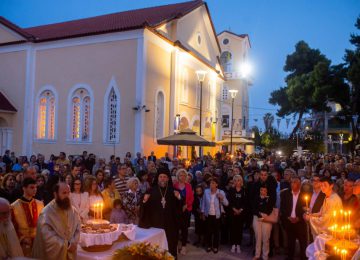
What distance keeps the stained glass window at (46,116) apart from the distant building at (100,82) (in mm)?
Answer: 59

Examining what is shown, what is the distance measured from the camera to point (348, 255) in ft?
18.2

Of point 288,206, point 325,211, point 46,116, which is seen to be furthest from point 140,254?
point 46,116

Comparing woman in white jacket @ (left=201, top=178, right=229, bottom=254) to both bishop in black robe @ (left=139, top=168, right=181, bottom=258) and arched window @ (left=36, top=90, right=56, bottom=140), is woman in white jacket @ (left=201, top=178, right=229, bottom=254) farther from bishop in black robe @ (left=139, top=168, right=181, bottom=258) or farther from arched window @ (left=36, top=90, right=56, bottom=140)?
arched window @ (left=36, top=90, right=56, bottom=140)

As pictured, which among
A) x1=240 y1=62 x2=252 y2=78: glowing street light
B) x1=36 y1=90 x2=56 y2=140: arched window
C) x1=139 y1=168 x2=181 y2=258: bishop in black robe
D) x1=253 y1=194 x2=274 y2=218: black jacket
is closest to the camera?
x1=139 y1=168 x2=181 y2=258: bishop in black robe

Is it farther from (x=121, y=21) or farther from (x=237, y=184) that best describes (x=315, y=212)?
(x=121, y=21)

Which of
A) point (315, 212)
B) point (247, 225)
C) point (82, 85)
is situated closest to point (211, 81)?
point (82, 85)

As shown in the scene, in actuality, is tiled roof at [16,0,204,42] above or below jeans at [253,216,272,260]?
above

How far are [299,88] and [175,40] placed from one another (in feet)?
60.6

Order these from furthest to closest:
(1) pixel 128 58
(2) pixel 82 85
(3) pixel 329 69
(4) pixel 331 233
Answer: (3) pixel 329 69, (2) pixel 82 85, (1) pixel 128 58, (4) pixel 331 233

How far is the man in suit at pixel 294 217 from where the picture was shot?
779 centimetres

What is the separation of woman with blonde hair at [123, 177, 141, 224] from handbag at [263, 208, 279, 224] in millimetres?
2764

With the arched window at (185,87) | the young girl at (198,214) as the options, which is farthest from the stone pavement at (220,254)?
the arched window at (185,87)

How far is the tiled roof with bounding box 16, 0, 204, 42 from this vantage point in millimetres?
20734

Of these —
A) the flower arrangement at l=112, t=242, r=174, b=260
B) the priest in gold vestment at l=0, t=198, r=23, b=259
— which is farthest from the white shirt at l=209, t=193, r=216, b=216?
the flower arrangement at l=112, t=242, r=174, b=260
